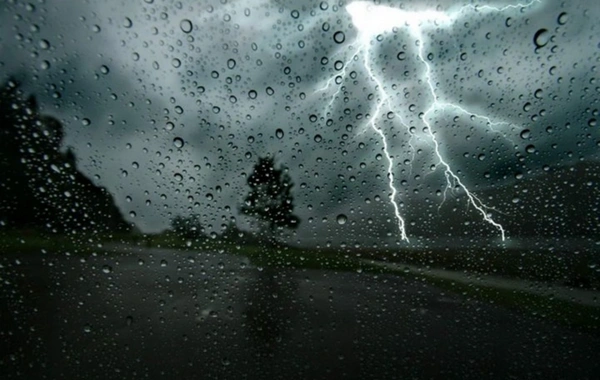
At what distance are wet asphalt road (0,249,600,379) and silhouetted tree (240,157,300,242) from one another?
0.89ft

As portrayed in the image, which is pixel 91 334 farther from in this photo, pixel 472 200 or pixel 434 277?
pixel 472 200

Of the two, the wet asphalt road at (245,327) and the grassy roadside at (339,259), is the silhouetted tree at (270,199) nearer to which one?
the grassy roadside at (339,259)

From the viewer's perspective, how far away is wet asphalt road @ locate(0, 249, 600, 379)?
1.61 metres

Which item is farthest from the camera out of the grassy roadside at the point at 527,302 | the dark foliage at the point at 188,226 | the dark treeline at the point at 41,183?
the grassy roadside at the point at 527,302

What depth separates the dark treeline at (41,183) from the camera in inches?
60.4

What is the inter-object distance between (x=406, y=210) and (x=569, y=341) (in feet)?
4.14

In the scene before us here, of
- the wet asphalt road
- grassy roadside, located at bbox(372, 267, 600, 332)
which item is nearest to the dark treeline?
the wet asphalt road

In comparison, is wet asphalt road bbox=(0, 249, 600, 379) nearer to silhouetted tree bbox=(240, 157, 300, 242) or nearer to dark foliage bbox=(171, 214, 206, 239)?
dark foliage bbox=(171, 214, 206, 239)

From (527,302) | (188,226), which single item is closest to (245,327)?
(188,226)

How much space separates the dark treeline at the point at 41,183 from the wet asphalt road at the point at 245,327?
0.63 ft

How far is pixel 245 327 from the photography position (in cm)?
171

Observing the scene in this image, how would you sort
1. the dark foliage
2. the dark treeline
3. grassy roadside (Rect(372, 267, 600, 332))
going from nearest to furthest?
1. the dark treeline
2. the dark foliage
3. grassy roadside (Rect(372, 267, 600, 332))

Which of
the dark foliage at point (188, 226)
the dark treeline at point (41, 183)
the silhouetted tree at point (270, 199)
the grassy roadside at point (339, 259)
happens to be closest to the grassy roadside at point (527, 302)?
the grassy roadside at point (339, 259)

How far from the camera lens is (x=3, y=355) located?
1.59m
